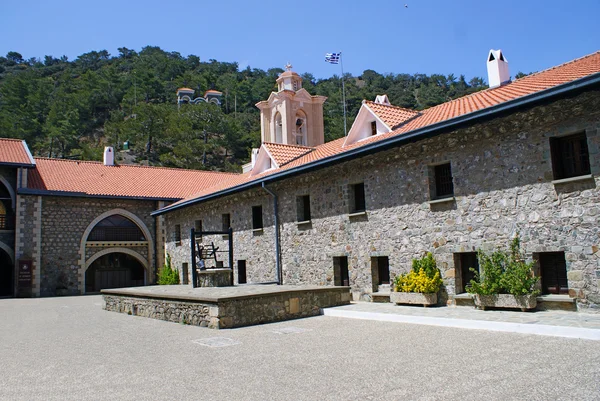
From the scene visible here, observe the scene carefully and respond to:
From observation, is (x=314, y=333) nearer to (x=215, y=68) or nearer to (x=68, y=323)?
(x=68, y=323)

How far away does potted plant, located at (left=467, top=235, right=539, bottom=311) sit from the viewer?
9383 millimetres

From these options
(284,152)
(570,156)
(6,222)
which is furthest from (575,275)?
(6,222)

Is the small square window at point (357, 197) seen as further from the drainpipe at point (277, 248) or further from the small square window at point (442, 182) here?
the drainpipe at point (277, 248)

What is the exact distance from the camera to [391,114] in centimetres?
1502

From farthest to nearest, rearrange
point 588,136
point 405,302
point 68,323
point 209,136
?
point 209,136, point 68,323, point 405,302, point 588,136

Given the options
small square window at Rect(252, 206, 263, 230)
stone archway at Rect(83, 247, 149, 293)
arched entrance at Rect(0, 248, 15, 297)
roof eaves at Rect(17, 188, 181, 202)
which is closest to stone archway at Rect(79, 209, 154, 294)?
stone archway at Rect(83, 247, 149, 293)

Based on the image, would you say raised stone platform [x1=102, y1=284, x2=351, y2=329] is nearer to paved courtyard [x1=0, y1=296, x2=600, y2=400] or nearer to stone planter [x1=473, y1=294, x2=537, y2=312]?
paved courtyard [x1=0, y1=296, x2=600, y2=400]

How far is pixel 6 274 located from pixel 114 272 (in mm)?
5111

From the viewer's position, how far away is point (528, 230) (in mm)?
9688

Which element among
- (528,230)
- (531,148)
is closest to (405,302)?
(528,230)

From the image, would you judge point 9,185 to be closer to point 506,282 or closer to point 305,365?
point 305,365

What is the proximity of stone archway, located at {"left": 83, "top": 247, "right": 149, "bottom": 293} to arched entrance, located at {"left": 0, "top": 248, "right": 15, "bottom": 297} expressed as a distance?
3.43 metres

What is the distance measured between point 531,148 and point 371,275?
532 cm

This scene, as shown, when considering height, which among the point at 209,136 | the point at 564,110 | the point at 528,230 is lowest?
the point at 528,230
